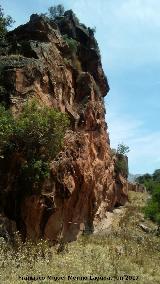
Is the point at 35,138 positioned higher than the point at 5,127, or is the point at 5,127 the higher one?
the point at 5,127

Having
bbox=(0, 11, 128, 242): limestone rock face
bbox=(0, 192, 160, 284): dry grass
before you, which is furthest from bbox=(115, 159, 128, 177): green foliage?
bbox=(0, 192, 160, 284): dry grass

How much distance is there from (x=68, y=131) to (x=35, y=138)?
5797 millimetres

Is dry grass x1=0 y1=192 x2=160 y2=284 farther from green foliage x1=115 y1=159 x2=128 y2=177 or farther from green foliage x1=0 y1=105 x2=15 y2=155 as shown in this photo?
green foliage x1=115 y1=159 x2=128 y2=177

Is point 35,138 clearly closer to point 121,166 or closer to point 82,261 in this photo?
point 82,261

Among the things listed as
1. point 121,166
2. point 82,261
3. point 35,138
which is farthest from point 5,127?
point 121,166

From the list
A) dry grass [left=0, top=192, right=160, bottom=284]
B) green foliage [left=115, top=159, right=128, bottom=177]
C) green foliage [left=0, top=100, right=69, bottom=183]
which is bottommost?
dry grass [left=0, top=192, right=160, bottom=284]

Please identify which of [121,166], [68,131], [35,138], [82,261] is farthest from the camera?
[121,166]

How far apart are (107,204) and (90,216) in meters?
→ 8.89

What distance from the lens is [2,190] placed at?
74.9 feet

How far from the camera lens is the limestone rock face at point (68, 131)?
912 inches

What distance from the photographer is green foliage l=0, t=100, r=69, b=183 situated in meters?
22.3

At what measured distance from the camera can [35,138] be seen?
73.8 ft

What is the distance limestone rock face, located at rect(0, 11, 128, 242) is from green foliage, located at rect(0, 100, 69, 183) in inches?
32.0

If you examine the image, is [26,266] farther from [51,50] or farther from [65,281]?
[51,50]
